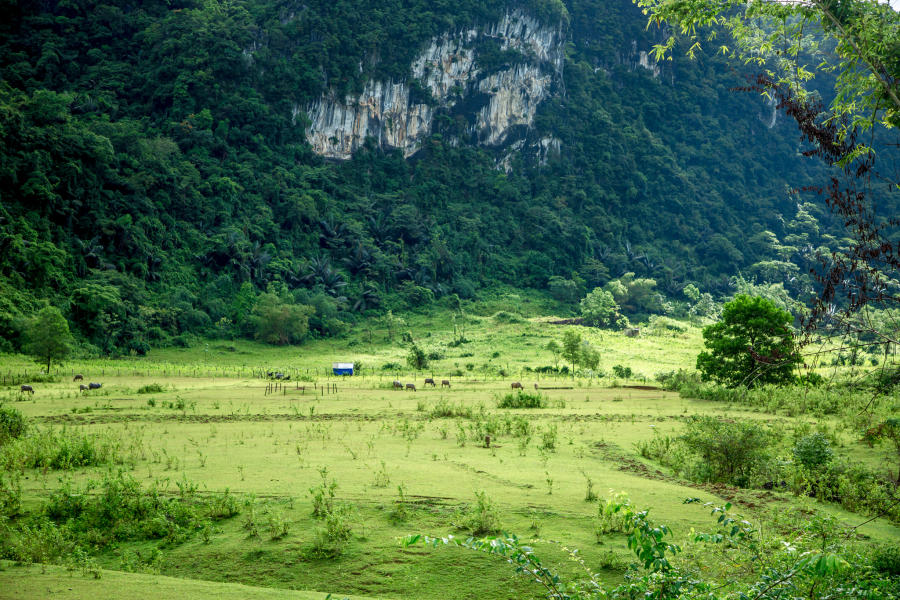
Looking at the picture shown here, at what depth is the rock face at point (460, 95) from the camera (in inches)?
3819

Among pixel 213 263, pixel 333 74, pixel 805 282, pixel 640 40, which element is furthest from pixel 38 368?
pixel 640 40

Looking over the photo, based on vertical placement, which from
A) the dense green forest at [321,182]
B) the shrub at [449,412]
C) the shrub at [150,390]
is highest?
the dense green forest at [321,182]

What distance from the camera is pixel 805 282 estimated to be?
10300 centimetres

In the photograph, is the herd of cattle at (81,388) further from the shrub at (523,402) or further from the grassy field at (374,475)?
the shrub at (523,402)

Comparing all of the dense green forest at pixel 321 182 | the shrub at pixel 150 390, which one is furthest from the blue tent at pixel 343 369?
the dense green forest at pixel 321 182

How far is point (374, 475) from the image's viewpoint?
12.6 meters

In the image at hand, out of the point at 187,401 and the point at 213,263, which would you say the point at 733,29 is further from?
the point at 213,263

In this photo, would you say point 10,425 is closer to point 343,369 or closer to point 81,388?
point 81,388

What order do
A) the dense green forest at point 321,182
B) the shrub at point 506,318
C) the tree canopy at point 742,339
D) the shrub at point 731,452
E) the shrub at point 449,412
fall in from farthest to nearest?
1. the shrub at point 506,318
2. the dense green forest at point 321,182
3. the tree canopy at point 742,339
4. the shrub at point 449,412
5. the shrub at point 731,452

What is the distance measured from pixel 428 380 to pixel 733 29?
2645cm

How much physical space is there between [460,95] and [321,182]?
3353cm

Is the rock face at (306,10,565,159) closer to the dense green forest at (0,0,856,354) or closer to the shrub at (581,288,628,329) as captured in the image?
the dense green forest at (0,0,856,354)

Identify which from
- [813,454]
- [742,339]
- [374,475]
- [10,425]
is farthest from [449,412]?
[742,339]

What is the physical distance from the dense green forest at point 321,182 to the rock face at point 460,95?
2673 mm
